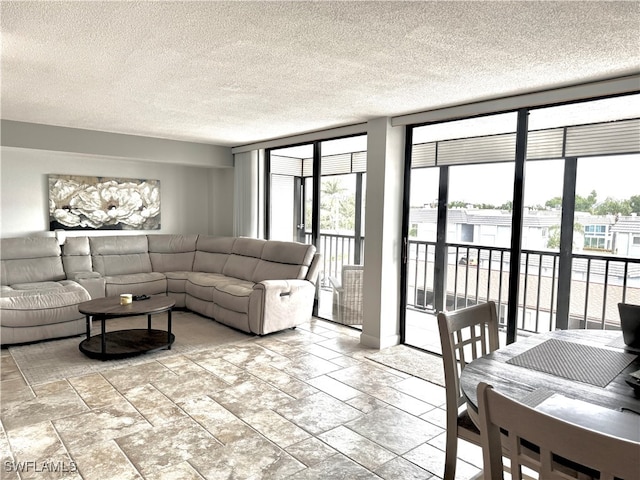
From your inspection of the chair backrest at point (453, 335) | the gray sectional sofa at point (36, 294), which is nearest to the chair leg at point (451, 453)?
the chair backrest at point (453, 335)

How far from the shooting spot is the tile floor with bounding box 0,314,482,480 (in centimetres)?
232

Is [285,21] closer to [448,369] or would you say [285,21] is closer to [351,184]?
[448,369]

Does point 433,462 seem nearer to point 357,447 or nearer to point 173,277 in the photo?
point 357,447

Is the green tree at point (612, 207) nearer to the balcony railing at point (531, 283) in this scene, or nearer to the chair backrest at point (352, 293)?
the balcony railing at point (531, 283)

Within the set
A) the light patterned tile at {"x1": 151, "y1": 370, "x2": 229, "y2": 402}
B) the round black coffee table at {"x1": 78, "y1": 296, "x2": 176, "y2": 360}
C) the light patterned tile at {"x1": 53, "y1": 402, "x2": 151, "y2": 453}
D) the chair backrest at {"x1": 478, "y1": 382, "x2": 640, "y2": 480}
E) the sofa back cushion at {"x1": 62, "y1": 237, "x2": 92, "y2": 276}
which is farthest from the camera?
the sofa back cushion at {"x1": 62, "y1": 237, "x2": 92, "y2": 276}

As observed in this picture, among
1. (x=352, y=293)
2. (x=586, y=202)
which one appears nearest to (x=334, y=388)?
(x=352, y=293)

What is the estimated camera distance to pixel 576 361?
180cm

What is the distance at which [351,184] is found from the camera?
17.0 feet

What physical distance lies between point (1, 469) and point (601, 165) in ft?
13.8

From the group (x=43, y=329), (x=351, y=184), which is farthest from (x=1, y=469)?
(x=351, y=184)

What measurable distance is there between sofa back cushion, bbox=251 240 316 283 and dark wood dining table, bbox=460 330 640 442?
323 cm

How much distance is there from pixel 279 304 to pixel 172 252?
254 centimetres

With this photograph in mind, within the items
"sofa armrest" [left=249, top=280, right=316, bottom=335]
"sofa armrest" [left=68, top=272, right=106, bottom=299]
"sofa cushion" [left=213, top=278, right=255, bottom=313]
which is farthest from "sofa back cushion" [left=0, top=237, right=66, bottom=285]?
"sofa armrest" [left=249, top=280, right=316, bottom=335]

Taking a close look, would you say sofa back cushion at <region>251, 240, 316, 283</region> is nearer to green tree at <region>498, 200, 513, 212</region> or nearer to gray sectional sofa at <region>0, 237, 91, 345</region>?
gray sectional sofa at <region>0, 237, 91, 345</region>
